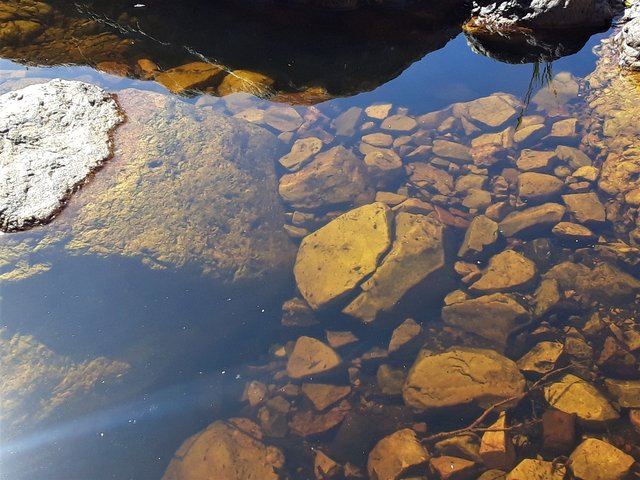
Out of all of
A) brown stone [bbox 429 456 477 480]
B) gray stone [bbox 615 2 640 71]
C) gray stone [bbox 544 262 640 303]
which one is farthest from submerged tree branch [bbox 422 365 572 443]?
gray stone [bbox 615 2 640 71]

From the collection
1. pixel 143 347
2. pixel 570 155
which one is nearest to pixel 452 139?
pixel 570 155

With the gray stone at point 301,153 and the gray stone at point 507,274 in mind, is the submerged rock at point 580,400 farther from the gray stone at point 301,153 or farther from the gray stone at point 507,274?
the gray stone at point 301,153

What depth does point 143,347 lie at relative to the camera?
3.03 meters

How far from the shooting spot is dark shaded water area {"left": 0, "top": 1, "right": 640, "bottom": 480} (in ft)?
9.03

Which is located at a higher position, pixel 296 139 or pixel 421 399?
pixel 296 139

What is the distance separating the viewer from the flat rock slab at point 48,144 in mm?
3385

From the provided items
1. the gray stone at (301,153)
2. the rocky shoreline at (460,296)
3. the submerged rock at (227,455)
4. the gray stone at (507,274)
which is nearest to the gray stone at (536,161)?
the rocky shoreline at (460,296)

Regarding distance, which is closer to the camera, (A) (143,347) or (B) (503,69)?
(A) (143,347)

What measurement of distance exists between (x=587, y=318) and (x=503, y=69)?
2.89 meters

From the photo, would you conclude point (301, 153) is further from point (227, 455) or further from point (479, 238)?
point (227, 455)

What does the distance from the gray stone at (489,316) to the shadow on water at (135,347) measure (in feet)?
4.23

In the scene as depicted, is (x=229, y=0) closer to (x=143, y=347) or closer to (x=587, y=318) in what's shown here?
(x=143, y=347)

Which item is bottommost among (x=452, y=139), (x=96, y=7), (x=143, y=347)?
(x=143, y=347)

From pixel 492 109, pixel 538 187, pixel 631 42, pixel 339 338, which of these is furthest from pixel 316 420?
pixel 631 42
